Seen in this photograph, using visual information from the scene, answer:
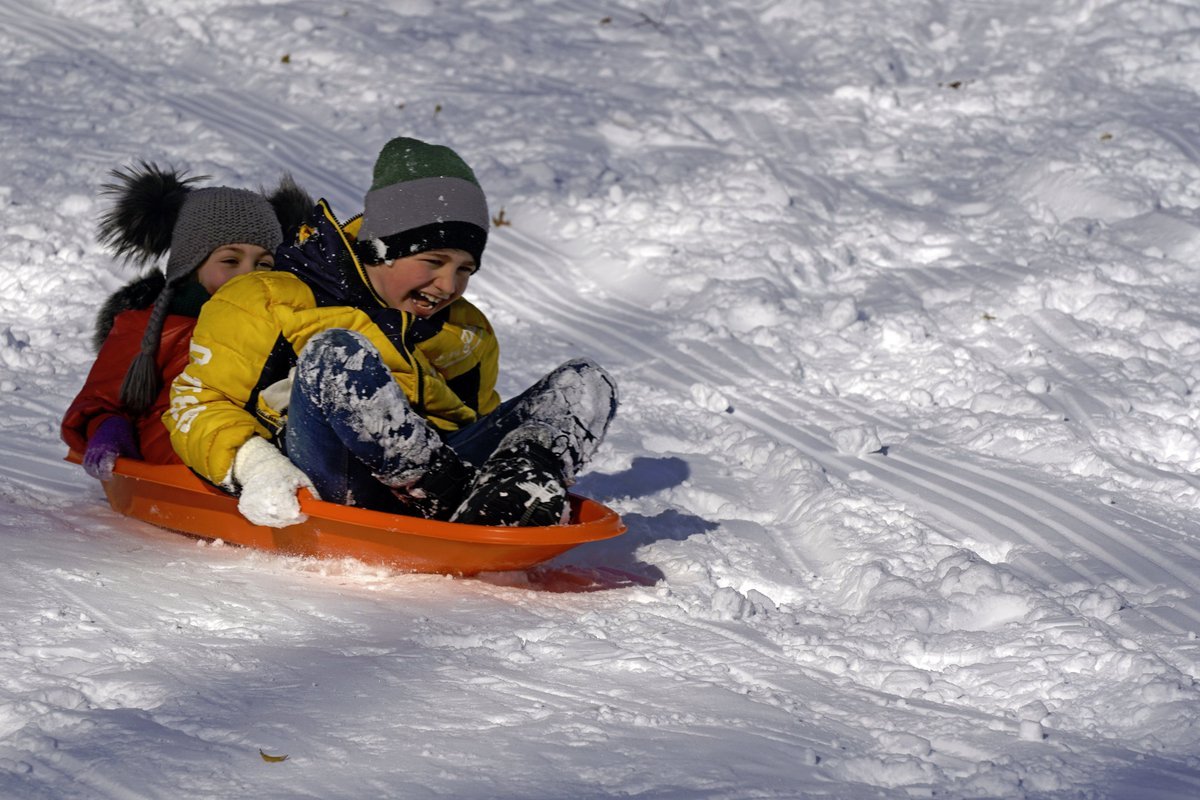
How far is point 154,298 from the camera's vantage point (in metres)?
3.92

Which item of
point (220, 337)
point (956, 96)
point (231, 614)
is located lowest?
point (231, 614)

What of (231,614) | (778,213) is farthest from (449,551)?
(778,213)

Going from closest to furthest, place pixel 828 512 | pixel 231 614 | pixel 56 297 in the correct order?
Answer: pixel 231 614 → pixel 828 512 → pixel 56 297

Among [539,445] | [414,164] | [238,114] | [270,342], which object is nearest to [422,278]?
[414,164]

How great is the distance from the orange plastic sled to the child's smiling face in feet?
1.83

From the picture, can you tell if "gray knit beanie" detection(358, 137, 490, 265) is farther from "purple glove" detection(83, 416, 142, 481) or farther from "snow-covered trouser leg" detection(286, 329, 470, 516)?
"purple glove" detection(83, 416, 142, 481)

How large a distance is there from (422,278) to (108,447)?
925 mm

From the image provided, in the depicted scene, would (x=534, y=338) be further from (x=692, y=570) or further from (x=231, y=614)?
(x=231, y=614)

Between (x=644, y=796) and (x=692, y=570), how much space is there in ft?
4.51

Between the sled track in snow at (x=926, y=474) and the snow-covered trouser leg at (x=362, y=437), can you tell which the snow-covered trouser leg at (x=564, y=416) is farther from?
the sled track in snow at (x=926, y=474)

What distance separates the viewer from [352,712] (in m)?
2.34

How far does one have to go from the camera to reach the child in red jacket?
360 centimetres

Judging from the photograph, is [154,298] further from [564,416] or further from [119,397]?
[564,416]

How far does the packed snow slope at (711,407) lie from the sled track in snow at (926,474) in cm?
2
